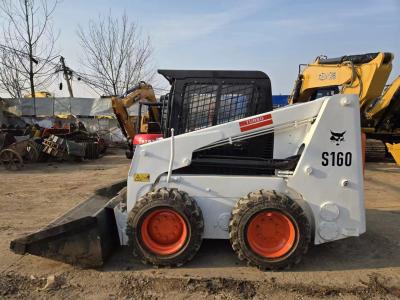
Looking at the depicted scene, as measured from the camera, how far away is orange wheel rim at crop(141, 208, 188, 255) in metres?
4.52

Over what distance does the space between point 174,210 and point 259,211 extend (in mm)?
899

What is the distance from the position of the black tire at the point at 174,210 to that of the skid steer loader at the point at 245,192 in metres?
0.01

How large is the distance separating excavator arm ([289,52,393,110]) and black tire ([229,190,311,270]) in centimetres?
366

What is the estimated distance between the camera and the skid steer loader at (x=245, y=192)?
4.42m

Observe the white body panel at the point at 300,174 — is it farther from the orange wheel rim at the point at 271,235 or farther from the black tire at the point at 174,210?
the orange wheel rim at the point at 271,235

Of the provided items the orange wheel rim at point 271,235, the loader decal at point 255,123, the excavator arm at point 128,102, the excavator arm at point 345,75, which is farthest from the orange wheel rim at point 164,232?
the excavator arm at point 128,102

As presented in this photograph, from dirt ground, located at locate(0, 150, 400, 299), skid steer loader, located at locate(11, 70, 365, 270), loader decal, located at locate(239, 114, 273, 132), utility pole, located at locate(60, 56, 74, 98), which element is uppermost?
utility pole, located at locate(60, 56, 74, 98)

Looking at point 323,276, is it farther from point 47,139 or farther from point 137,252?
point 47,139

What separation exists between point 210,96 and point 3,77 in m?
30.5

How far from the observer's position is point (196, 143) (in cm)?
470

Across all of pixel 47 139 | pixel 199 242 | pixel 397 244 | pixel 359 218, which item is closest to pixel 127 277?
pixel 199 242

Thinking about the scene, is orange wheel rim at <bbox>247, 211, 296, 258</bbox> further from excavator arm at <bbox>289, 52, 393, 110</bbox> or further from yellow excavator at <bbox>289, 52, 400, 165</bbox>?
excavator arm at <bbox>289, 52, 393, 110</bbox>

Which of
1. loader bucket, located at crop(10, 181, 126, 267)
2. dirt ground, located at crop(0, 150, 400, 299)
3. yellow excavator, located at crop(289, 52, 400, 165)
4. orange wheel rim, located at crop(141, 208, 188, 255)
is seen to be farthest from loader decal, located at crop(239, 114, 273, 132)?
yellow excavator, located at crop(289, 52, 400, 165)

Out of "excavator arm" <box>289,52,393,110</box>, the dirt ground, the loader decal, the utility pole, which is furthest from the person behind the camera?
the utility pole
